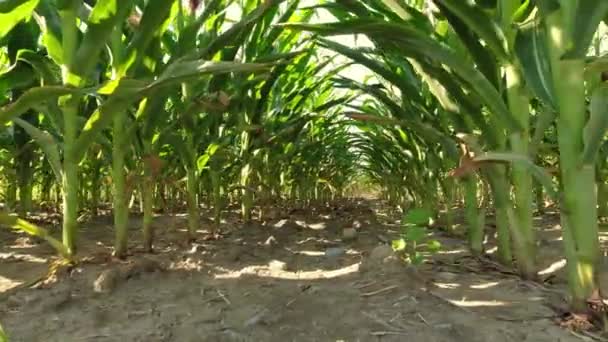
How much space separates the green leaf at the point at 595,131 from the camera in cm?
92

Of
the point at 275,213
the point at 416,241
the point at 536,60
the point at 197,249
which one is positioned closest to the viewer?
the point at 536,60

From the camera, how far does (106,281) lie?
4.33 ft

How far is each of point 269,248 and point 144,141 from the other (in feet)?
2.51

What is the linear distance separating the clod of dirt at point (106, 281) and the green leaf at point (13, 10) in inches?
26.3

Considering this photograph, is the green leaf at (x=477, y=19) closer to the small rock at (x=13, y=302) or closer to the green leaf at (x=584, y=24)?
the green leaf at (x=584, y=24)

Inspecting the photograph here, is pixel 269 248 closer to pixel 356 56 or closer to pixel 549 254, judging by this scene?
A: pixel 356 56

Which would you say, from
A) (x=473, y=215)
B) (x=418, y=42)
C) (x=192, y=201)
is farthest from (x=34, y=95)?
(x=473, y=215)

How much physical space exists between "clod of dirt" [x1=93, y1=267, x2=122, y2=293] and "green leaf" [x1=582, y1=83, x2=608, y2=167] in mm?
1176

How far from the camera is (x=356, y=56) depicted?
5.66ft

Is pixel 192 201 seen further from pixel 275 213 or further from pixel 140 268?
pixel 275 213

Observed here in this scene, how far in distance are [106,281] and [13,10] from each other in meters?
0.70

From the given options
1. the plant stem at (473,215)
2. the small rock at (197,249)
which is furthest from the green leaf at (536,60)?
the small rock at (197,249)

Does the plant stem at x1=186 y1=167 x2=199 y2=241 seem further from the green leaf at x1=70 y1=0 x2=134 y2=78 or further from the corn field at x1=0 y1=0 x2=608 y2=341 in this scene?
the green leaf at x1=70 y1=0 x2=134 y2=78

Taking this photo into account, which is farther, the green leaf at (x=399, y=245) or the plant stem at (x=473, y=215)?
the plant stem at (x=473, y=215)
